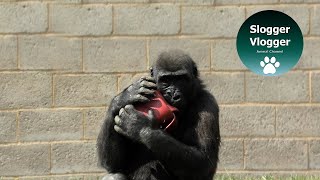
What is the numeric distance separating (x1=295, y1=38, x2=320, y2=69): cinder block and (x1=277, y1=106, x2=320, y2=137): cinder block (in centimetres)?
41

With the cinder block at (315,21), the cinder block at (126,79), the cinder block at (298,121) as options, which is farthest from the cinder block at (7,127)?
the cinder block at (315,21)

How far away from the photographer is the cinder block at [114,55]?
10180 millimetres

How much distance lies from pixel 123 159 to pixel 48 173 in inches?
82.5

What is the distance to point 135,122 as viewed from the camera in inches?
307

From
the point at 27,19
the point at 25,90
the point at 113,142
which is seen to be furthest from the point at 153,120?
the point at 27,19

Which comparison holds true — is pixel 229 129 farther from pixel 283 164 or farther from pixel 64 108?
pixel 64 108

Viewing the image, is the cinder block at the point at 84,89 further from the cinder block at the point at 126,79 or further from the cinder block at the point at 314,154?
the cinder block at the point at 314,154

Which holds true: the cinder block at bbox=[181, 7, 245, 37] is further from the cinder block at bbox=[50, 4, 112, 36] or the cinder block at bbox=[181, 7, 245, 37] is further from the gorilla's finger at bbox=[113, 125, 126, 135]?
the gorilla's finger at bbox=[113, 125, 126, 135]

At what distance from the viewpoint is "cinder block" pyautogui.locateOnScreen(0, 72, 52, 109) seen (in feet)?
33.4

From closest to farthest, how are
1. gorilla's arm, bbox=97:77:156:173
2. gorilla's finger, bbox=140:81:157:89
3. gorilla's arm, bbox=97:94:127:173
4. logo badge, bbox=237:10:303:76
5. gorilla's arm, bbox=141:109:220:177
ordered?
gorilla's arm, bbox=141:109:220:177 < gorilla's finger, bbox=140:81:157:89 < gorilla's arm, bbox=97:77:156:173 < gorilla's arm, bbox=97:94:127:173 < logo badge, bbox=237:10:303:76

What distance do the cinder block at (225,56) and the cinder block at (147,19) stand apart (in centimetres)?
43

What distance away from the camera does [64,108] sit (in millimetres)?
10195

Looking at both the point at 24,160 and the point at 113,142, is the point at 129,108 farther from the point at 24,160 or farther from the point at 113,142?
the point at 24,160

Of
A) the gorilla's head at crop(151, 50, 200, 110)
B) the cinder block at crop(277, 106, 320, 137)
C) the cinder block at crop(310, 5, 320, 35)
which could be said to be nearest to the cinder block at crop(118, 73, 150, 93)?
the cinder block at crop(277, 106, 320, 137)
